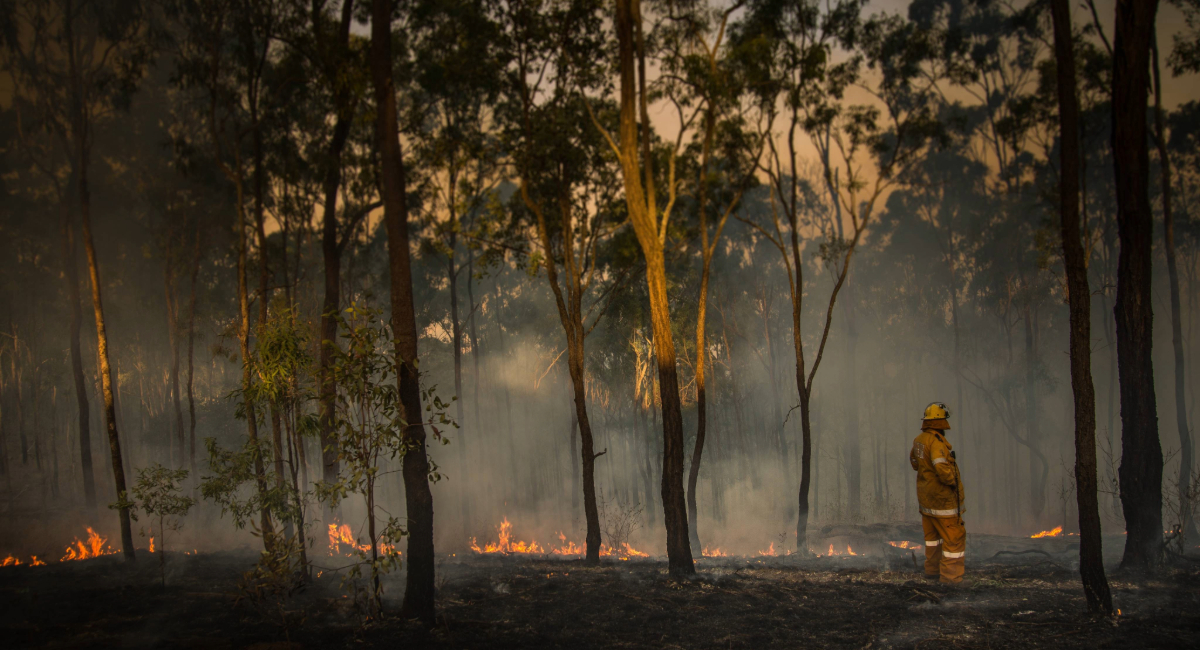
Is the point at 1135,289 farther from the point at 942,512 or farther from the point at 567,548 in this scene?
the point at 567,548

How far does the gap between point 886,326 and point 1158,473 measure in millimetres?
34664

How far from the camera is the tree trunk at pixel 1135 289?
23.5 feet

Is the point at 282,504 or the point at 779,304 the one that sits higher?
the point at 779,304

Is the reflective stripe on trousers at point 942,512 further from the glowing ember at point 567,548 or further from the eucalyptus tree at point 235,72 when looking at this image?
the glowing ember at point 567,548

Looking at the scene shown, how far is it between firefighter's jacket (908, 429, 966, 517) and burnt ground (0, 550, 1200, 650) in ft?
2.91

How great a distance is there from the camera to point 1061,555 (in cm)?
927

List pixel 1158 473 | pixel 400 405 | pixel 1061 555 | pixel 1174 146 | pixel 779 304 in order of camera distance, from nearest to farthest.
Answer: pixel 400 405
pixel 1158 473
pixel 1061 555
pixel 1174 146
pixel 779 304

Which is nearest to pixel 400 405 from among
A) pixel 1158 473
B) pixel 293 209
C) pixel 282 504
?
pixel 282 504

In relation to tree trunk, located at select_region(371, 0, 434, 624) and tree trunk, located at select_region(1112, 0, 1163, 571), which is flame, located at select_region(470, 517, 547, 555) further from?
tree trunk, located at select_region(1112, 0, 1163, 571)

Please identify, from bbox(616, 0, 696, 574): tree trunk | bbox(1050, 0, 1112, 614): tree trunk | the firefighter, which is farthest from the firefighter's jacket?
bbox(616, 0, 696, 574): tree trunk

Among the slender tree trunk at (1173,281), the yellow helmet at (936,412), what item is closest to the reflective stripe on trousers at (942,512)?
the yellow helmet at (936,412)

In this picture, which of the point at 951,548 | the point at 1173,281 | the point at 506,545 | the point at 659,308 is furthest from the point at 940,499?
the point at 1173,281

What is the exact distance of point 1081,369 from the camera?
19.8 feet

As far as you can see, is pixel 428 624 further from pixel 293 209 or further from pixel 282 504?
pixel 293 209
